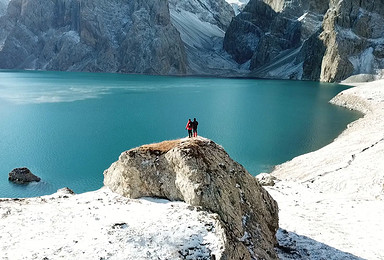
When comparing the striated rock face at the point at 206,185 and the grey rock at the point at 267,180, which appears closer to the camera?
the striated rock face at the point at 206,185

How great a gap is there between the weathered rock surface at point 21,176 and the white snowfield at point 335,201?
20816mm

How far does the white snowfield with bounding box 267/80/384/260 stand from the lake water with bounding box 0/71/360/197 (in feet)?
17.0

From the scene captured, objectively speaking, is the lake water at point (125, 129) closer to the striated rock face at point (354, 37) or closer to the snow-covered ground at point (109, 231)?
the snow-covered ground at point (109, 231)

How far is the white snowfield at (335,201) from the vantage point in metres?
15.0

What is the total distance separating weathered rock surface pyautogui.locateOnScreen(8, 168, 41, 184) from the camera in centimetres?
3030

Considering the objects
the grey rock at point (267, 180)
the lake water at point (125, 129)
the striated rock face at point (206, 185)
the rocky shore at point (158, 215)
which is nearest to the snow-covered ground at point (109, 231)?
the rocky shore at point (158, 215)

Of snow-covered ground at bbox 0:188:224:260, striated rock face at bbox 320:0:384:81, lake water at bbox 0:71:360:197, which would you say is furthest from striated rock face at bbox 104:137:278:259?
striated rock face at bbox 320:0:384:81

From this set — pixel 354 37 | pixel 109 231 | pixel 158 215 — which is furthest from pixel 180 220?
pixel 354 37

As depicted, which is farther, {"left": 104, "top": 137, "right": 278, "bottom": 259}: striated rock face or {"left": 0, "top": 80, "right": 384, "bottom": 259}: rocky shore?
{"left": 104, "top": 137, "right": 278, "bottom": 259}: striated rock face

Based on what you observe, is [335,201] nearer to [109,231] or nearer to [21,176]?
[109,231]

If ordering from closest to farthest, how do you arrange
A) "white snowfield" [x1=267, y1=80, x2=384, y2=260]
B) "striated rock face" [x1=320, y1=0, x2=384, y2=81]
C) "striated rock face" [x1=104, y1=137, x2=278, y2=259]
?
"striated rock face" [x1=104, y1=137, x2=278, y2=259] < "white snowfield" [x1=267, y1=80, x2=384, y2=260] < "striated rock face" [x1=320, y1=0, x2=384, y2=81]

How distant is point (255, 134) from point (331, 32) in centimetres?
11856

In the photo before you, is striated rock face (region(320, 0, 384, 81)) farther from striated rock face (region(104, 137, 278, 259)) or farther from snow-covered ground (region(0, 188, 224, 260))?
snow-covered ground (region(0, 188, 224, 260))

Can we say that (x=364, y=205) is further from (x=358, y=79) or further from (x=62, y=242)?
(x=358, y=79)
